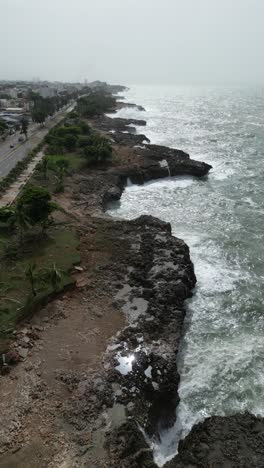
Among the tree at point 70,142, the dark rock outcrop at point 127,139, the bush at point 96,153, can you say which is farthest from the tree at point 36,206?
A: the dark rock outcrop at point 127,139

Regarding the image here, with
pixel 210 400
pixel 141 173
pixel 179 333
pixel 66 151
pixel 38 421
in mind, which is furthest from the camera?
pixel 66 151

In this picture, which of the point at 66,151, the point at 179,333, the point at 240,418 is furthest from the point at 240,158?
the point at 240,418

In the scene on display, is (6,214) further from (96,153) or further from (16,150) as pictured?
(16,150)

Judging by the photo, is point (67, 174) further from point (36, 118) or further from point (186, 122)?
point (186, 122)

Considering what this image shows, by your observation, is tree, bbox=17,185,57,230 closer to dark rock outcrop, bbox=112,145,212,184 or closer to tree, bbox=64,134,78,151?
dark rock outcrop, bbox=112,145,212,184

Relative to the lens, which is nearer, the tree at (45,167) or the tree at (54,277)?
the tree at (54,277)

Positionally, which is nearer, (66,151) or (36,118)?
(66,151)

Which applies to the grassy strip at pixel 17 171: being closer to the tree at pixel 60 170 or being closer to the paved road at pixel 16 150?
the paved road at pixel 16 150
